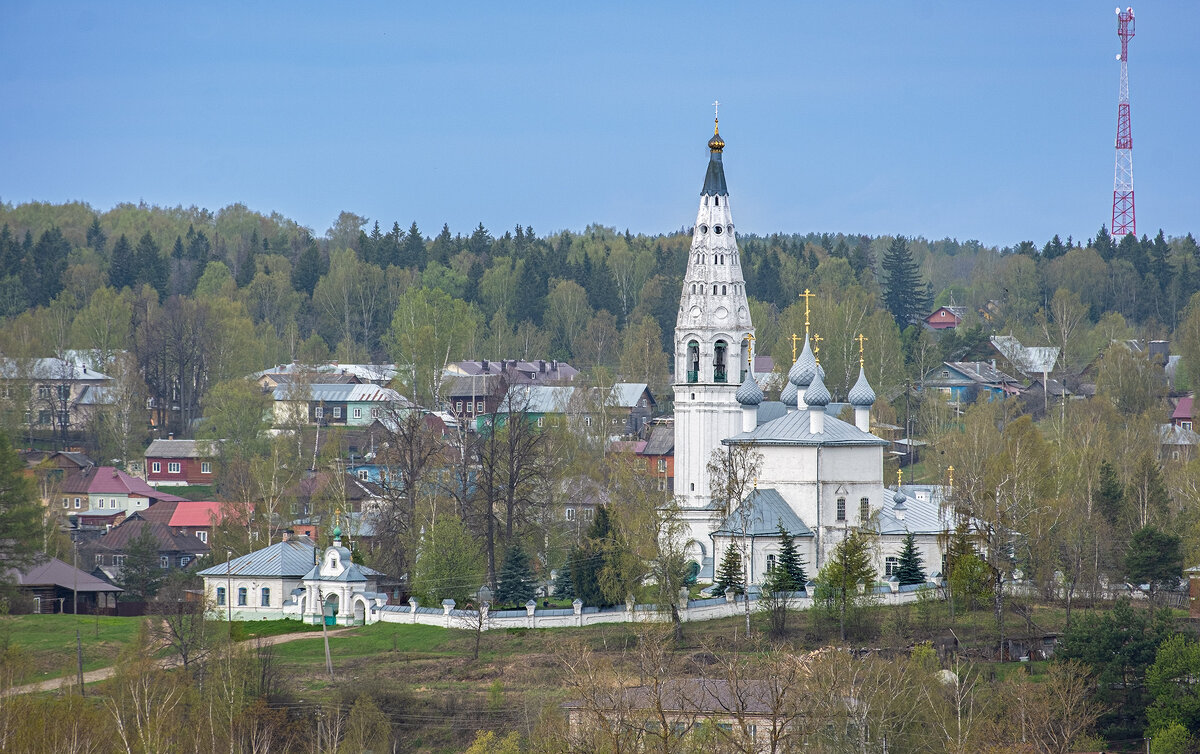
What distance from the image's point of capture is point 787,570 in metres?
42.1

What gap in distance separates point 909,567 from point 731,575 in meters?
3.77

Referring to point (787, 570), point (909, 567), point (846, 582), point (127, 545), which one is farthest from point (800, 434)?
point (127, 545)

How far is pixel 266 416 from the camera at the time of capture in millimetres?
71312

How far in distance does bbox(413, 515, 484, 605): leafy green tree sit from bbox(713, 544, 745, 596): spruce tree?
5.20 metres

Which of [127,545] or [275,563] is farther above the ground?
[275,563]

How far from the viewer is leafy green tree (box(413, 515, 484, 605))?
4316 centimetres

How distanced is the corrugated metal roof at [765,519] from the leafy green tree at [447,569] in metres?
5.34

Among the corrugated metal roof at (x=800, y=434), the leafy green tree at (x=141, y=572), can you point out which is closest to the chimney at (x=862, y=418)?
the corrugated metal roof at (x=800, y=434)

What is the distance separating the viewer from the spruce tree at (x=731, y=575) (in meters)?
42.7

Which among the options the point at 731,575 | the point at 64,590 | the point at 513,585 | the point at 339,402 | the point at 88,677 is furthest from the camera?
the point at 339,402

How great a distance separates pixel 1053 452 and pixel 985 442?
1.93 m

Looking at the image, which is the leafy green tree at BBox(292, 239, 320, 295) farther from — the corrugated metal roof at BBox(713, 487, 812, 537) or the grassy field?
the corrugated metal roof at BBox(713, 487, 812, 537)

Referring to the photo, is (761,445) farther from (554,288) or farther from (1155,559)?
(554,288)

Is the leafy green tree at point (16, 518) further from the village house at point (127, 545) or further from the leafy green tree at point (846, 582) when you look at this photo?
the leafy green tree at point (846, 582)
